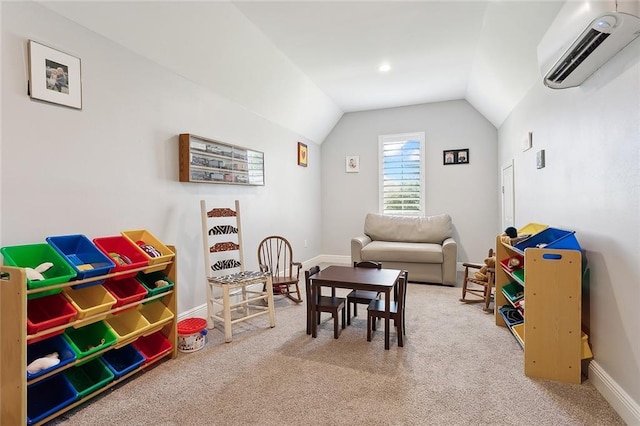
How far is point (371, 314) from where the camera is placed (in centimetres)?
256

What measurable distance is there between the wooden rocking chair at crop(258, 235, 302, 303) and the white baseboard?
2531 mm

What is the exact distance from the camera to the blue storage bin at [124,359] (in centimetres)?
203

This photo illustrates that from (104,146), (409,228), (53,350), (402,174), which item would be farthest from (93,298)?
(402,174)

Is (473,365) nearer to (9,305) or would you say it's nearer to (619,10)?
(619,10)

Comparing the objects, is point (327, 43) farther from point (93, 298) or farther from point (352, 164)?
point (93, 298)

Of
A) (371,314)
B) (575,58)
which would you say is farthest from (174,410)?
(575,58)

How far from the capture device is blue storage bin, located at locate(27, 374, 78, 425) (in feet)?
5.40

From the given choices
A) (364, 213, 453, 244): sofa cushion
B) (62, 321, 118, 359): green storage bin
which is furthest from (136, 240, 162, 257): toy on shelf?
(364, 213, 453, 244): sofa cushion

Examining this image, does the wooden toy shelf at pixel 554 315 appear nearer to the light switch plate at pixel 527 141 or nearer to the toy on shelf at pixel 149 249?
the light switch plate at pixel 527 141

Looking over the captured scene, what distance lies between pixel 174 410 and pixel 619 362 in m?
2.44

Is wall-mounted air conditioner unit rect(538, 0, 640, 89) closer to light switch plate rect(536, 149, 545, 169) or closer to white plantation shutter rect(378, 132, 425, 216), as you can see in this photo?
light switch plate rect(536, 149, 545, 169)

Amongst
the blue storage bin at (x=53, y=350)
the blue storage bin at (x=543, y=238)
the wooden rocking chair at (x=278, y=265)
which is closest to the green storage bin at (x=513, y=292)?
the blue storage bin at (x=543, y=238)

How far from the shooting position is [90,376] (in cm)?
195

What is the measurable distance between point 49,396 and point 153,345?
65 centimetres
